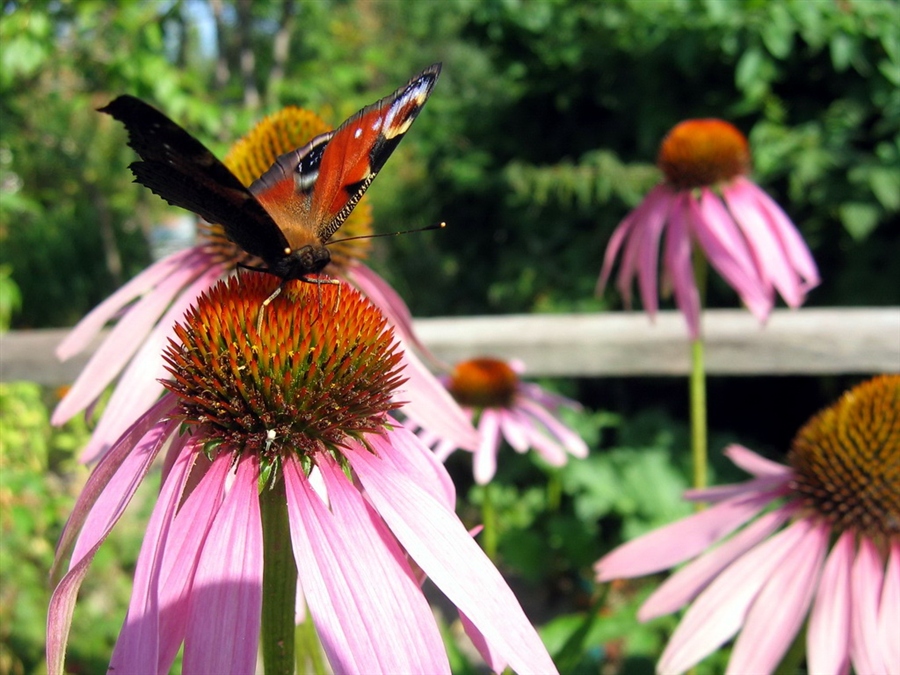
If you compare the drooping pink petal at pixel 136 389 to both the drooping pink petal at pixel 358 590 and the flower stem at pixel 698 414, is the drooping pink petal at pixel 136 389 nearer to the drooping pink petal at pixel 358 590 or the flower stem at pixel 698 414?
the drooping pink petal at pixel 358 590

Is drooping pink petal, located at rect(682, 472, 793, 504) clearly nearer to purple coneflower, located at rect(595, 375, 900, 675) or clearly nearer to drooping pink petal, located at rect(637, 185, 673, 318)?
purple coneflower, located at rect(595, 375, 900, 675)

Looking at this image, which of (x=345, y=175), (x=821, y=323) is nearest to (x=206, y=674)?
(x=345, y=175)

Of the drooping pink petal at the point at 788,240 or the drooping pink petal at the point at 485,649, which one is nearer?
the drooping pink petal at the point at 485,649

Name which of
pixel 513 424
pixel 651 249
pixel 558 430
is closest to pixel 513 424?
pixel 513 424

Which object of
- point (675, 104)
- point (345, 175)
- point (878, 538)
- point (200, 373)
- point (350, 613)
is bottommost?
point (878, 538)

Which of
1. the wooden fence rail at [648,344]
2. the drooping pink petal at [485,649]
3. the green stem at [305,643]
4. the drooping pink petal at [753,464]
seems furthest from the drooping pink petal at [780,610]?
the wooden fence rail at [648,344]

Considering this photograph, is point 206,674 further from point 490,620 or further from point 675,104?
point 675,104
